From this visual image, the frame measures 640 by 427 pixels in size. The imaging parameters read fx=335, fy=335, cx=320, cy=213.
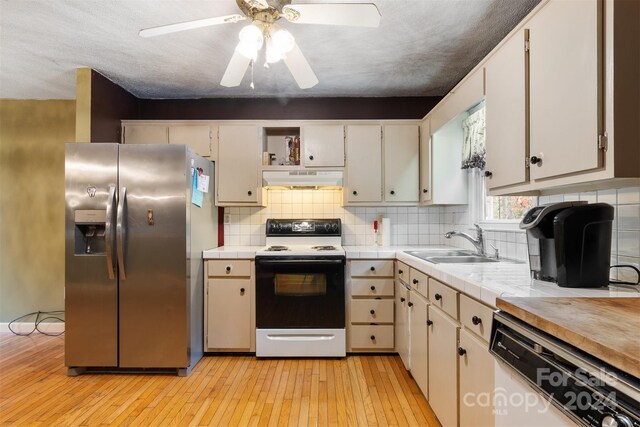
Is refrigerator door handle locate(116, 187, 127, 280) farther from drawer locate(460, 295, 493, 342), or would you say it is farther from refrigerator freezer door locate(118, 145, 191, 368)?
drawer locate(460, 295, 493, 342)

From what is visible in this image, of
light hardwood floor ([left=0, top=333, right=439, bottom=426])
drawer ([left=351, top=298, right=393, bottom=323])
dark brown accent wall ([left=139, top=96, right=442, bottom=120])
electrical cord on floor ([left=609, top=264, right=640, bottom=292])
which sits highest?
dark brown accent wall ([left=139, top=96, right=442, bottom=120])

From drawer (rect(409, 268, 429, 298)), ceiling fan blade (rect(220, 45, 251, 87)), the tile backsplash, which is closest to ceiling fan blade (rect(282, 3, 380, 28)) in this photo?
ceiling fan blade (rect(220, 45, 251, 87))

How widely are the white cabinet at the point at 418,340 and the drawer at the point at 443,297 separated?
0.55 ft

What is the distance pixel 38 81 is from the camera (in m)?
3.00

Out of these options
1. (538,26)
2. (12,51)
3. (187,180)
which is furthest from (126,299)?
(538,26)

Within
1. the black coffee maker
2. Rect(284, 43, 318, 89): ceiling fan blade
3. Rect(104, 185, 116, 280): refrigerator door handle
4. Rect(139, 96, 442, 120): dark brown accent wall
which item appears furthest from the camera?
Rect(139, 96, 442, 120): dark brown accent wall

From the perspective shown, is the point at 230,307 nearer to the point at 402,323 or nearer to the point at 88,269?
the point at 88,269

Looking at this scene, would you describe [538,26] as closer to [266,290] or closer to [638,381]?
[638,381]

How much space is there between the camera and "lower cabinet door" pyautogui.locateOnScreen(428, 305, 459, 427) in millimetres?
1579

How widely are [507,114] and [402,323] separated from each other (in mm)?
1637

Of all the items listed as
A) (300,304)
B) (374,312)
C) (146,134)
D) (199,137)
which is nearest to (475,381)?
(374,312)

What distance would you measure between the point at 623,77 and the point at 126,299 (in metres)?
2.93

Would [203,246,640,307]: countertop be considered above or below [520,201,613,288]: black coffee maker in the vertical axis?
below

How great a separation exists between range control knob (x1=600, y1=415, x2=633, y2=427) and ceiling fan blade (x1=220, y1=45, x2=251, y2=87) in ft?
6.51
